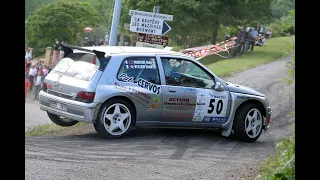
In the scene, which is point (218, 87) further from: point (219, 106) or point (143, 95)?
point (143, 95)

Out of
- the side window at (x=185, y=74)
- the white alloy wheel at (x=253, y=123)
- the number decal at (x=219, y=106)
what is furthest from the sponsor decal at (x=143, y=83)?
the white alloy wheel at (x=253, y=123)

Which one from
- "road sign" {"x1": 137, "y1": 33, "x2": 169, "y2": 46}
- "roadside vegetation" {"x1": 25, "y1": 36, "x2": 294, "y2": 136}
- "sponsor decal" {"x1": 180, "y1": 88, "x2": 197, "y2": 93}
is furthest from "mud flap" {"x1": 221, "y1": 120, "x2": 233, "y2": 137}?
"road sign" {"x1": 137, "y1": 33, "x2": 169, "y2": 46}

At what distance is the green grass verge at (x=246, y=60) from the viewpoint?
80.1 feet

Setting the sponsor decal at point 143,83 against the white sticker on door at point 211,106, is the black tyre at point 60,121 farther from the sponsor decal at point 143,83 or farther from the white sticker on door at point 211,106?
the white sticker on door at point 211,106

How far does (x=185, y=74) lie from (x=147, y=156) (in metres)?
2.41

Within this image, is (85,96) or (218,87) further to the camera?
(218,87)

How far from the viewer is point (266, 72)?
80.7 ft

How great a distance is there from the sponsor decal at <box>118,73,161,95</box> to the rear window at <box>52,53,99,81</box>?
1.57 ft

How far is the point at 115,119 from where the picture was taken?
386 inches

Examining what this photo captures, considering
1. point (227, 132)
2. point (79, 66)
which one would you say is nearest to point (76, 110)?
point (79, 66)

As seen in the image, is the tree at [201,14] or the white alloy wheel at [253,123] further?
the tree at [201,14]

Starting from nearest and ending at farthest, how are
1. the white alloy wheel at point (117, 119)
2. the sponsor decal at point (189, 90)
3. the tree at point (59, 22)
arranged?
the white alloy wheel at point (117, 119), the sponsor decal at point (189, 90), the tree at point (59, 22)

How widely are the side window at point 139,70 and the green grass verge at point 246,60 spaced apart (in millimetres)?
11921
